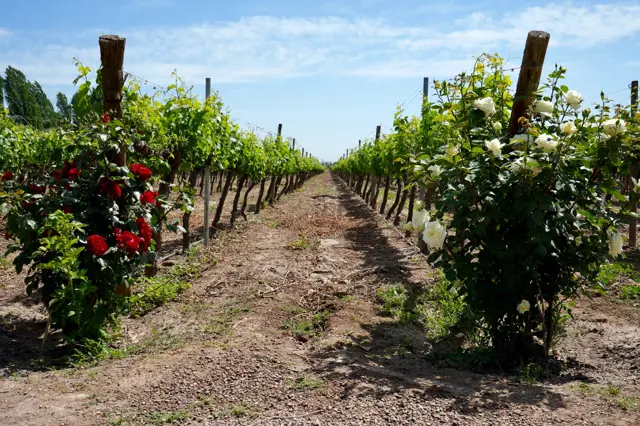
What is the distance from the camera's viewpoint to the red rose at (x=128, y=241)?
427cm

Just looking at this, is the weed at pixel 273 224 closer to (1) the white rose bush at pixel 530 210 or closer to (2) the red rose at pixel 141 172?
(2) the red rose at pixel 141 172

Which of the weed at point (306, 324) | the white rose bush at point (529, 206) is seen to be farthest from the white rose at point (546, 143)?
the weed at point (306, 324)

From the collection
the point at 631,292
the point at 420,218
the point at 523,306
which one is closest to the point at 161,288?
the point at 420,218

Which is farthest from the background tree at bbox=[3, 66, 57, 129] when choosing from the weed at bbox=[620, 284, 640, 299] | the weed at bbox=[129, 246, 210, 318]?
the weed at bbox=[620, 284, 640, 299]

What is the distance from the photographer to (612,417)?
2.78 meters

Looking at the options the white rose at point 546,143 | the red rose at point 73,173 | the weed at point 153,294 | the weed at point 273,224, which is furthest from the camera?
the weed at point 273,224

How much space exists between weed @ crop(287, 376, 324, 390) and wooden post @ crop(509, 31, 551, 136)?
7.93 ft

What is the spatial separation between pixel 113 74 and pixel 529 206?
3707mm

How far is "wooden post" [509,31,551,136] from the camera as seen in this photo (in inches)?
165

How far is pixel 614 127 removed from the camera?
3457 mm

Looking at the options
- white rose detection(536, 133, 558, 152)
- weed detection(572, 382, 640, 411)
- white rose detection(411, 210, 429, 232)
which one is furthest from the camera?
white rose detection(411, 210, 429, 232)

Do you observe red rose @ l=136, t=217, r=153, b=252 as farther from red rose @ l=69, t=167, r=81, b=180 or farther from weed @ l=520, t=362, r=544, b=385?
weed @ l=520, t=362, r=544, b=385

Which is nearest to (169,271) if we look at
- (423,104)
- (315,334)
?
(315,334)

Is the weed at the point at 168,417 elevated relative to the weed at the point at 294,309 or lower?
lower
